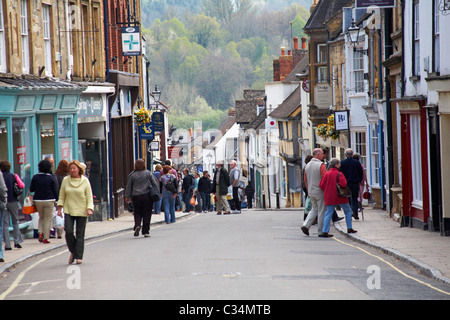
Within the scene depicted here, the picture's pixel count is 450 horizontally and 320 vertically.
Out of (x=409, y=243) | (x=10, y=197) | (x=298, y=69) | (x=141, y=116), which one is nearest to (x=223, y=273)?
(x=409, y=243)

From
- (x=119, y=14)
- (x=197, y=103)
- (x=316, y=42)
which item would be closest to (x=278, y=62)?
(x=316, y=42)

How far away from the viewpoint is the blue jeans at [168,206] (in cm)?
2436

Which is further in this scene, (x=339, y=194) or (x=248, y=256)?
(x=339, y=194)

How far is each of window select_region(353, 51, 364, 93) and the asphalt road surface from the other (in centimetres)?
1533

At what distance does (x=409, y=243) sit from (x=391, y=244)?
0.37m

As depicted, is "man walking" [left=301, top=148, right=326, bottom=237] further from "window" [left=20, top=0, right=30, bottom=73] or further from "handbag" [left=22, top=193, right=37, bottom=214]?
"window" [left=20, top=0, right=30, bottom=73]

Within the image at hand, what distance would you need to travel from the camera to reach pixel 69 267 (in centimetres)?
1343

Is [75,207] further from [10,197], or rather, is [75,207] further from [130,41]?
[130,41]

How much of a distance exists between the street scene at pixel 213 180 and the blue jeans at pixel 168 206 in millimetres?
73

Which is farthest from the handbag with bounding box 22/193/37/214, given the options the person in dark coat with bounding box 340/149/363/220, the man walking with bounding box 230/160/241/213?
the man walking with bounding box 230/160/241/213

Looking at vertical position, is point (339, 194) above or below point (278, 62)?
below

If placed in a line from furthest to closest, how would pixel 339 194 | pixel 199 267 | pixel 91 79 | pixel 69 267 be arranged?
pixel 91 79 < pixel 339 194 < pixel 69 267 < pixel 199 267

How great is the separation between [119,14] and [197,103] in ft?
335

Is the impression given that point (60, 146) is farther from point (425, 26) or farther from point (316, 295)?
point (316, 295)
